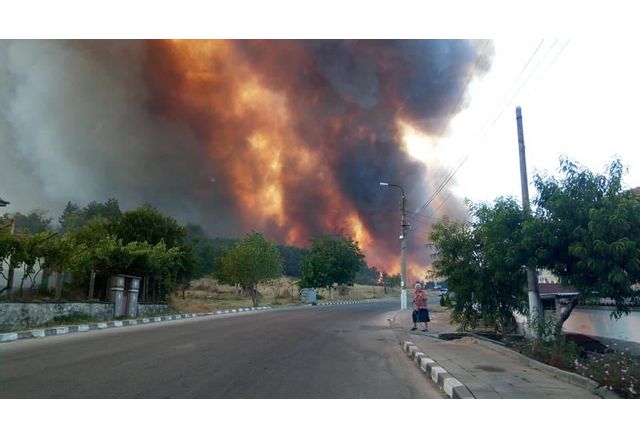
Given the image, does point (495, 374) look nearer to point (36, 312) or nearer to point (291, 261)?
point (36, 312)

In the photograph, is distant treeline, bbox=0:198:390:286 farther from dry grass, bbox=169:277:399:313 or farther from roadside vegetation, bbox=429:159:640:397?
roadside vegetation, bbox=429:159:640:397

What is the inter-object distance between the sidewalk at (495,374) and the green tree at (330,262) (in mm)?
48055

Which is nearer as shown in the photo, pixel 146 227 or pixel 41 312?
pixel 41 312

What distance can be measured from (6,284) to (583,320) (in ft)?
57.4

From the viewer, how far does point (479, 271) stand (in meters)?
13.4

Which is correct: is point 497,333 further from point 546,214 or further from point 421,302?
point 546,214

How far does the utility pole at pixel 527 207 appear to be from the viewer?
11149mm

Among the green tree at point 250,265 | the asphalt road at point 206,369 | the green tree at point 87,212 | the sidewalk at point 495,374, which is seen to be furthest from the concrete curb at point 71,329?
the green tree at point 87,212

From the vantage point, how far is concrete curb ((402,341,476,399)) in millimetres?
6227

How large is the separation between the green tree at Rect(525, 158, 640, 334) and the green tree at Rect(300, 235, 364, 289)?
166 feet

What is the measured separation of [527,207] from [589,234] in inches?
76.6

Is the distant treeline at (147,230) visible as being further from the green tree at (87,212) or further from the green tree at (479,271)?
the green tree at (479,271)

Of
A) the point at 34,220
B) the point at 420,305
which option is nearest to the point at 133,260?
the point at 420,305
